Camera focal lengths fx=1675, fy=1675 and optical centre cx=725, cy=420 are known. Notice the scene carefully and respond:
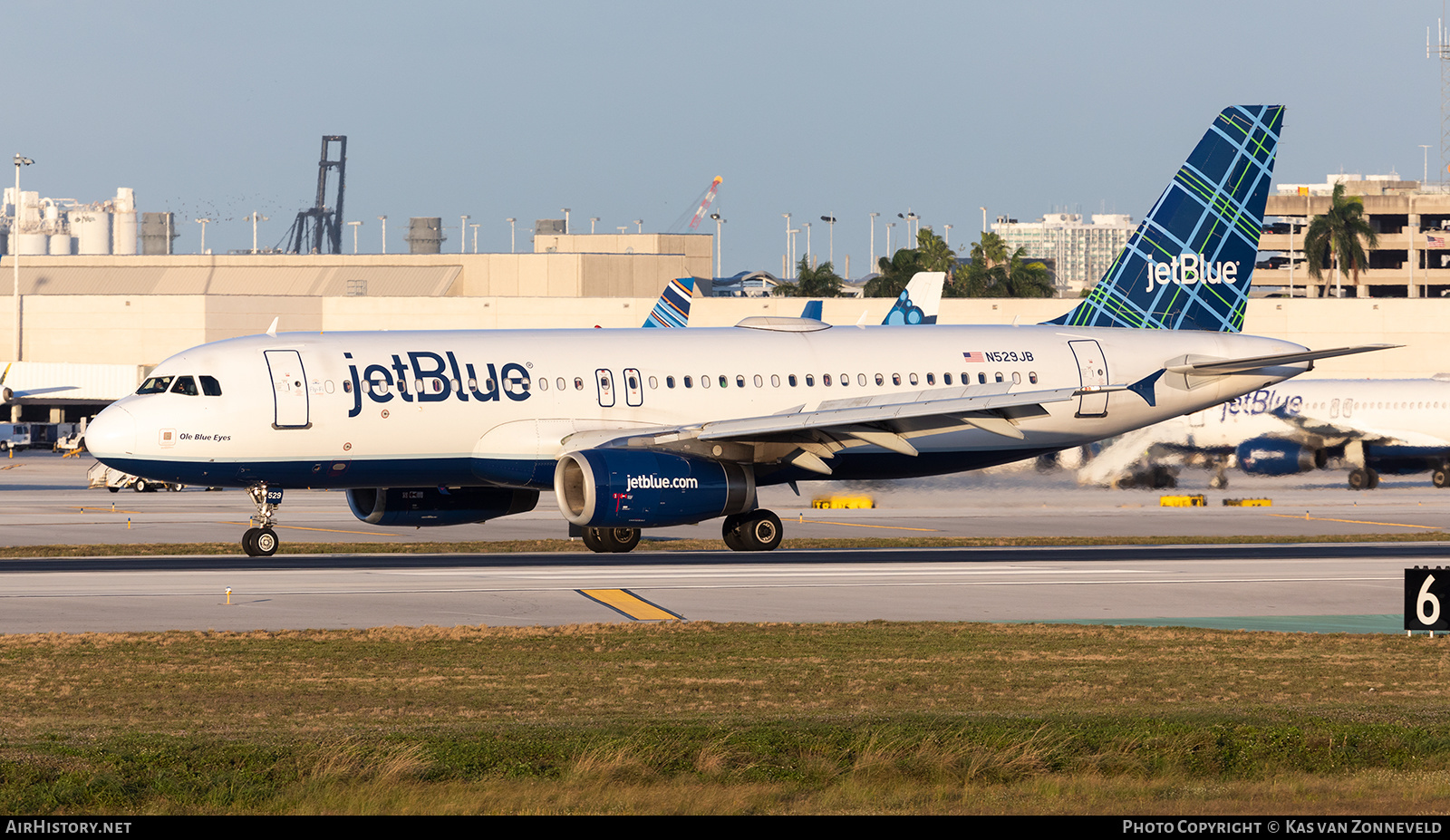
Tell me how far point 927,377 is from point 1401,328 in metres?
70.8

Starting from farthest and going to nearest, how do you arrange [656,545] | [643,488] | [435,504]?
[656,545]
[435,504]
[643,488]

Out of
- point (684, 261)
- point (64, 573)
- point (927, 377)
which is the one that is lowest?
point (64, 573)

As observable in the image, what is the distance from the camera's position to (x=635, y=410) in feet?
121

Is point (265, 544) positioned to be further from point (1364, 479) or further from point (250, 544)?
point (1364, 479)

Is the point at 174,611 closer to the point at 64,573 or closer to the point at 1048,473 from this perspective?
the point at 64,573

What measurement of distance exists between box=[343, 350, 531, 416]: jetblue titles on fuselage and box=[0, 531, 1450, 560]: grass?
364 centimetres

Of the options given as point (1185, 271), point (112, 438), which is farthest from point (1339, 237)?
point (112, 438)

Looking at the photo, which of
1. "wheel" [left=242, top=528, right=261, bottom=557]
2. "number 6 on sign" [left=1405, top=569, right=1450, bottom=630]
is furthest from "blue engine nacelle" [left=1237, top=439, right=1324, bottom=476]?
"number 6 on sign" [left=1405, top=569, right=1450, bottom=630]

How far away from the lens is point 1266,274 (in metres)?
168

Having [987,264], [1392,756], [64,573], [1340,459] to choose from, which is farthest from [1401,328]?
[1392,756]

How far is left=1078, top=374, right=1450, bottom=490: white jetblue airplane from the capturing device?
57.7 metres

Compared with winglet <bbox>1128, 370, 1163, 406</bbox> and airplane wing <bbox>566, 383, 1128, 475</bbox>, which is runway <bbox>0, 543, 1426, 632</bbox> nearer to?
airplane wing <bbox>566, 383, 1128, 475</bbox>

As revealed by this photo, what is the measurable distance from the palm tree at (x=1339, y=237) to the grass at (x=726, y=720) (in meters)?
129

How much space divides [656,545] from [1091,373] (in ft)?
36.8
